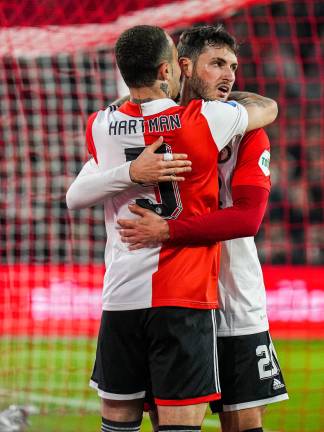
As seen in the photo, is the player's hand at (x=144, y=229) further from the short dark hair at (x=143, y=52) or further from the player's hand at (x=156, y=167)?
the short dark hair at (x=143, y=52)

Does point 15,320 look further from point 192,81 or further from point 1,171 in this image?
point 192,81

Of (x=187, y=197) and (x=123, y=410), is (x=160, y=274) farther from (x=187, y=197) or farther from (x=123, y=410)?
(x=123, y=410)

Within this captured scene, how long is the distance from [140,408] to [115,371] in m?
0.17

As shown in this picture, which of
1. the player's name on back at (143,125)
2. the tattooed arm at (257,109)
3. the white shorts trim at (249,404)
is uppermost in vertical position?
the tattooed arm at (257,109)

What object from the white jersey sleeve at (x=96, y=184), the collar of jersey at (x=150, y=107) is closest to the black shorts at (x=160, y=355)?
the white jersey sleeve at (x=96, y=184)

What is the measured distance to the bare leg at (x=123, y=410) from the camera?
118 inches

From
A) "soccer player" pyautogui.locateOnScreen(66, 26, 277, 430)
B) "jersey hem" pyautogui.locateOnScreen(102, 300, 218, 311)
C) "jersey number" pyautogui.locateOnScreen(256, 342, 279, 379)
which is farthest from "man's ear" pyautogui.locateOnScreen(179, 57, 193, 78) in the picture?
"jersey number" pyautogui.locateOnScreen(256, 342, 279, 379)

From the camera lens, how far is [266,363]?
127 inches

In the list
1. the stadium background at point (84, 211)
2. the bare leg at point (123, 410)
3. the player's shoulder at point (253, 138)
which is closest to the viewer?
the bare leg at point (123, 410)

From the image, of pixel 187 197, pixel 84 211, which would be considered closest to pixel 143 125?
pixel 187 197

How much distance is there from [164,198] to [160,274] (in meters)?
0.26

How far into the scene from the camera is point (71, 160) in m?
9.22

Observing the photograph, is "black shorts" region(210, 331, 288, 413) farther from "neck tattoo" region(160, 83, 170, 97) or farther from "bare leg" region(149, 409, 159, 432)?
"neck tattoo" region(160, 83, 170, 97)

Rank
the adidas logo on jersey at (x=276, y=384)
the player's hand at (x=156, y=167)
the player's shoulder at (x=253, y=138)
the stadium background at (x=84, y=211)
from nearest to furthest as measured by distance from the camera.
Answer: the player's hand at (x=156, y=167) < the player's shoulder at (x=253, y=138) < the adidas logo on jersey at (x=276, y=384) < the stadium background at (x=84, y=211)
